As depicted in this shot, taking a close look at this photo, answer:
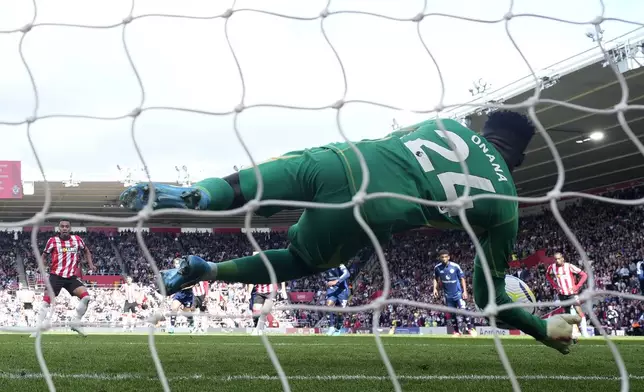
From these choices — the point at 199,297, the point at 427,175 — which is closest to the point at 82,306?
the point at 427,175

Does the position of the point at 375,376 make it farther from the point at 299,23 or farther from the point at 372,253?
the point at 372,253

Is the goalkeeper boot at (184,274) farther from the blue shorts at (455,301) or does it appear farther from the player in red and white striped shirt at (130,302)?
the player in red and white striped shirt at (130,302)

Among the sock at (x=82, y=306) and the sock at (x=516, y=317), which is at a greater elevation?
the sock at (x=516, y=317)

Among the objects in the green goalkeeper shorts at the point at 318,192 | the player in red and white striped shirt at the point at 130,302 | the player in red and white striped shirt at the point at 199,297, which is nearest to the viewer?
the green goalkeeper shorts at the point at 318,192

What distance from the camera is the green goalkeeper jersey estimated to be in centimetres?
361

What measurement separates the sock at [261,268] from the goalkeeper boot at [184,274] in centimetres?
32

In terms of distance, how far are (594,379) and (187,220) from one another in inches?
1117

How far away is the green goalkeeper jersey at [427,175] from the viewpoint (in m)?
3.61

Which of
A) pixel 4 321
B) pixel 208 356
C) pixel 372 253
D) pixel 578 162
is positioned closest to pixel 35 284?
pixel 4 321

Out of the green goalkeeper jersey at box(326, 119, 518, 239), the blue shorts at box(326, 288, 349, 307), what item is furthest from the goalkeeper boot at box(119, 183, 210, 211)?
the blue shorts at box(326, 288, 349, 307)

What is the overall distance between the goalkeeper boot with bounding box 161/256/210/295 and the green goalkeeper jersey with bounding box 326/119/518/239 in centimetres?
96

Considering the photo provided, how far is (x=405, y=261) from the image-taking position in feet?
91.3

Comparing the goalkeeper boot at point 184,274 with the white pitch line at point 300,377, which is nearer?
the goalkeeper boot at point 184,274

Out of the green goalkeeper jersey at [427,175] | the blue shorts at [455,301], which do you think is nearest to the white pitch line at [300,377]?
the green goalkeeper jersey at [427,175]
